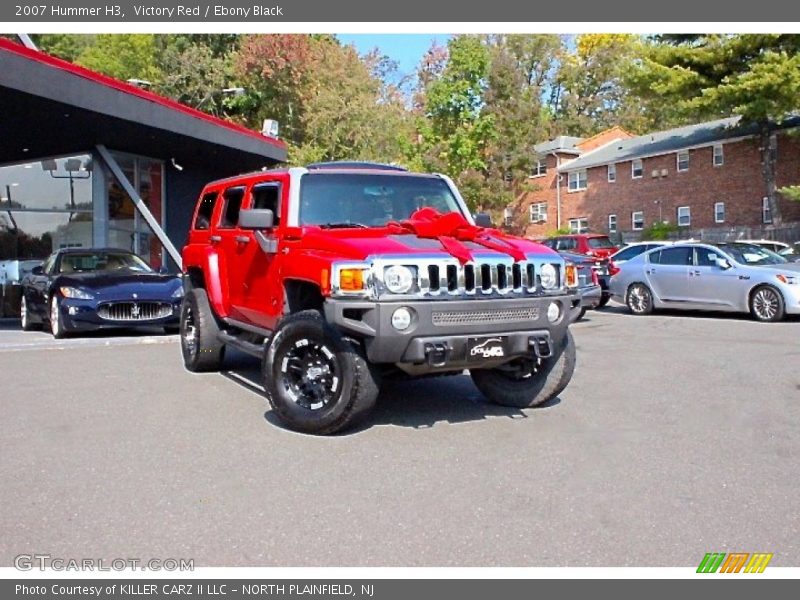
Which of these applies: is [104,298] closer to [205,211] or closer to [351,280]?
[205,211]

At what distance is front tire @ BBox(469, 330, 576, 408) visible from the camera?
6492 millimetres

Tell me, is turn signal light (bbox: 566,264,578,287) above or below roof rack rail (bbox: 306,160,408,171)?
below

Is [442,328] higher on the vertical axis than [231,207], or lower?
lower

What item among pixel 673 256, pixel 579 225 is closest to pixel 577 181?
pixel 579 225

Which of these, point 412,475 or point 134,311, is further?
point 134,311

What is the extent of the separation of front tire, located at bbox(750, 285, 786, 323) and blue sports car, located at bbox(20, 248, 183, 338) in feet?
32.4

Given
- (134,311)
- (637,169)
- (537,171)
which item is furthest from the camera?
(537,171)

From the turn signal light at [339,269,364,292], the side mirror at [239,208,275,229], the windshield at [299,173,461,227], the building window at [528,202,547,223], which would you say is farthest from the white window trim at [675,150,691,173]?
the turn signal light at [339,269,364,292]

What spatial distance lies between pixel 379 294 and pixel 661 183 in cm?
4026

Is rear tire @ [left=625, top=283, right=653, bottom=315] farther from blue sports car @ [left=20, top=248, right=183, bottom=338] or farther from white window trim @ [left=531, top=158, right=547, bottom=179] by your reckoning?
white window trim @ [left=531, top=158, right=547, bottom=179]

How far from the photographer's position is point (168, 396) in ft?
23.8

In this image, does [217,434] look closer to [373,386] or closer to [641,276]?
[373,386]

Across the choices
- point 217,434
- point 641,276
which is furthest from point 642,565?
point 641,276

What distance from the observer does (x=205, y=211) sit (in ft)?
28.7
